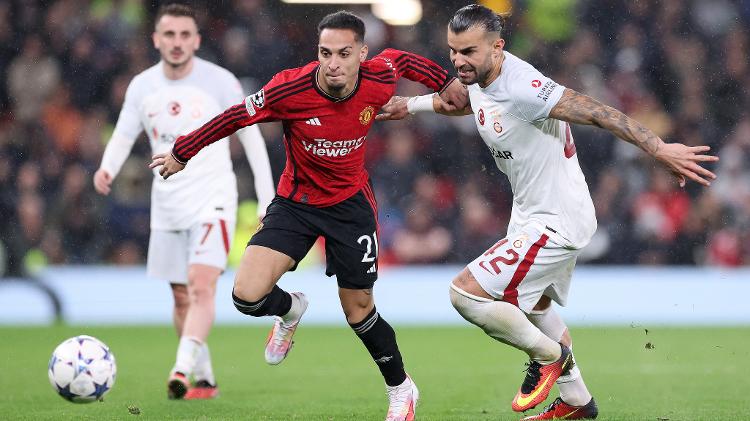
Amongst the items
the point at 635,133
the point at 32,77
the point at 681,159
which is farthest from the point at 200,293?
the point at 32,77

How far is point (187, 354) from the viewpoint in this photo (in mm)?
7441

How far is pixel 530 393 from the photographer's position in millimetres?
6219

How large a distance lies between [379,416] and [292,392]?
152 centimetres

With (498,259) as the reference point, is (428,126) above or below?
above

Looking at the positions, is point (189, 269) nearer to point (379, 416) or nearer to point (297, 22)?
point (379, 416)

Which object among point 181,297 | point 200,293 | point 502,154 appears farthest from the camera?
point 181,297

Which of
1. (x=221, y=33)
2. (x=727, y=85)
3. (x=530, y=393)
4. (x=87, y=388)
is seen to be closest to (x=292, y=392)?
(x=87, y=388)

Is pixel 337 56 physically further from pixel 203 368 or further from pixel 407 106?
pixel 203 368

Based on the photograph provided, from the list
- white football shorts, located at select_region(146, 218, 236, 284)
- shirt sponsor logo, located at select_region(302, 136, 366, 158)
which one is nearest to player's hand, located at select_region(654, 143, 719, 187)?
shirt sponsor logo, located at select_region(302, 136, 366, 158)

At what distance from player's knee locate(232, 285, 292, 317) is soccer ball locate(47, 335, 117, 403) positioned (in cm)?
89

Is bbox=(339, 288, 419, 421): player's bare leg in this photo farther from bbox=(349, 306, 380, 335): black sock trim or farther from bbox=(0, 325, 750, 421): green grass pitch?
bbox=(0, 325, 750, 421): green grass pitch

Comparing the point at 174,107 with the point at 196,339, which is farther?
the point at 174,107

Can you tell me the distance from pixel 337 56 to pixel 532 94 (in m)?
1.02

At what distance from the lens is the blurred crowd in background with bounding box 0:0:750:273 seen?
541 inches
